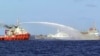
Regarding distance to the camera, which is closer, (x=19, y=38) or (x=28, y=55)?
(x=28, y=55)

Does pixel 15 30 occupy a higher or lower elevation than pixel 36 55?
higher

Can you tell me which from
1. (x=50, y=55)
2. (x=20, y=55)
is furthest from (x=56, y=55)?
(x=20, y=55)

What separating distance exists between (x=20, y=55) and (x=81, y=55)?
29.8 ft

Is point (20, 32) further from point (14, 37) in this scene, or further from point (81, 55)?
point (81, 55)

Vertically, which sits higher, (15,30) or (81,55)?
(15,30)

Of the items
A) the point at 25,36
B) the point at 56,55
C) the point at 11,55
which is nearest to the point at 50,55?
the point at 56,55

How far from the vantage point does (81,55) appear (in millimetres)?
66500

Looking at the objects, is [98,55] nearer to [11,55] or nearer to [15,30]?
[11,55]

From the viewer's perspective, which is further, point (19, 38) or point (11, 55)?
point (19, 38)

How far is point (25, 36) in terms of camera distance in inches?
7618

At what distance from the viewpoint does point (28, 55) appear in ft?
219

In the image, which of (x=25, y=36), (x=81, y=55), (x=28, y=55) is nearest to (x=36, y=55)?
(x=28, y=55)

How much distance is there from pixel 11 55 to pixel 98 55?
12.9 meters

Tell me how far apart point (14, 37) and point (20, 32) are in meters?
4.40
